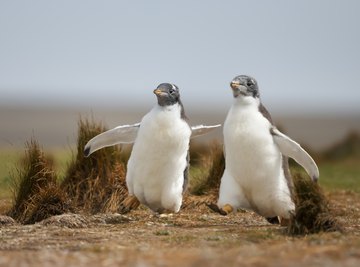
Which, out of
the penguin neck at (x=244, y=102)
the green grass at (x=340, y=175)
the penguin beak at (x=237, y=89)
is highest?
the penguin beak at (x=237, y=89)

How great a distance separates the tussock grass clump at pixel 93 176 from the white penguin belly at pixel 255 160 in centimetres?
256

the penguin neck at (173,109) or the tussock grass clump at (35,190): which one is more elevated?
the penguin neck at (173,109)

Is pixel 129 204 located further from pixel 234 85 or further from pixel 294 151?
pixel 294 151

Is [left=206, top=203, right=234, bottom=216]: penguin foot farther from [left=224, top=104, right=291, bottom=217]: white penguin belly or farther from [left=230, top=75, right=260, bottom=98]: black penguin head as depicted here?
[left=230, top=75, right=260, bottom=98]: black penguin head

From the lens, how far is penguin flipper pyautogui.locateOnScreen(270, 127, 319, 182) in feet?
33.1

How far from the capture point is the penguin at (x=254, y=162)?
389 inches

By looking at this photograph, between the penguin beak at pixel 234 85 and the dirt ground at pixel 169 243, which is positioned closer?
the dirt ground at pixel 169 243

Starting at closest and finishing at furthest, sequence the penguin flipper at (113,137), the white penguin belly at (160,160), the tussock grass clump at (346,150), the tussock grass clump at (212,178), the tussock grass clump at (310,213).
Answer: the tussock grass clump at (310,213), the white penguin belly at (160,160), the penguin flipper at (113,137), the tussock grass clump at (212,178), the tussock grass clump at (346,150)

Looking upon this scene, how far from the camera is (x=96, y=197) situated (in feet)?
39.7

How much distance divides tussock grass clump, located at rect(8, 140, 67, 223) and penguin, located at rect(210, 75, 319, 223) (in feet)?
7.90

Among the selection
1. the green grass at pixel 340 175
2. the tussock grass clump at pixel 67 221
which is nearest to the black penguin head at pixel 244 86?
the tussock grass clump at pixel 67 221

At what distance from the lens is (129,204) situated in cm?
1148

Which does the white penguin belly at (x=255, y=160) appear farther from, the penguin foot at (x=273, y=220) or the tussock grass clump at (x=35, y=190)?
the tussock grass clump at (x=35, y=190)

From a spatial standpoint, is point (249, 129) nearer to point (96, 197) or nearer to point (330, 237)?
point (330, 237)
